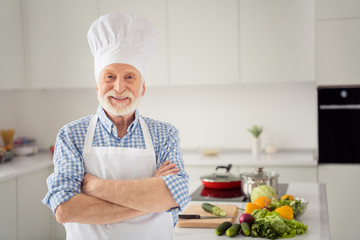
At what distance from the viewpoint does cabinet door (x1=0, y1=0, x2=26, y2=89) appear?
410 centimetres

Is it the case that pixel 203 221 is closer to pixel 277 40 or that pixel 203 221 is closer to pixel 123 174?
pixel 123 174

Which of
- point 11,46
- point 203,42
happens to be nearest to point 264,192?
point 203,42

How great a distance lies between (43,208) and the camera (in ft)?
13.3

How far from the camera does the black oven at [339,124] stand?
3.83 m

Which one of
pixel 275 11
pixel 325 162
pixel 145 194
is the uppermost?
pixel 275 11

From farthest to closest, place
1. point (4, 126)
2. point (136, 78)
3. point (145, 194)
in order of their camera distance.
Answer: point (4, 126)
point (136, 78)
point (145, 194)

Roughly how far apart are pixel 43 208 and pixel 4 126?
1127 millimetres

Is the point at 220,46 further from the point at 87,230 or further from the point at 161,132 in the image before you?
the point at 87,230

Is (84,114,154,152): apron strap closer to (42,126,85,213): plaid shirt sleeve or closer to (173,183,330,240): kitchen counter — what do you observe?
(42,126,85,213): plaid shirt sleeve

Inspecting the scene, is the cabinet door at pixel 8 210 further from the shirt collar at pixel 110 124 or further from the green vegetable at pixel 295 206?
the green vegetable at pixel 295 206

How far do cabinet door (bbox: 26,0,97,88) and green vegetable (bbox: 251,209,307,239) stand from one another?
284 centimetres

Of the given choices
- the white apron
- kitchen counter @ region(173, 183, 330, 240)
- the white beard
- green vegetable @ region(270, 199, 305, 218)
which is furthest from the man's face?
green vegetable @ region(270, 199, 305, 218)

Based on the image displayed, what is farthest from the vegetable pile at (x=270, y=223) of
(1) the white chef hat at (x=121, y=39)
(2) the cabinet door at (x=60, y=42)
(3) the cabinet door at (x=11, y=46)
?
(3) the cabinet door at (x=11, y=46)

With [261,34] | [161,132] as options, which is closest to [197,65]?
[261,34]
